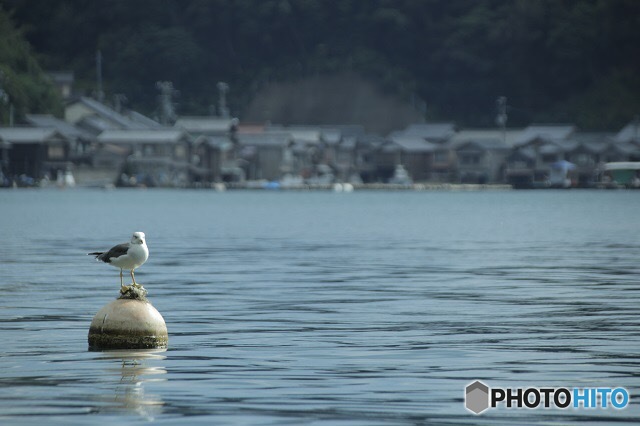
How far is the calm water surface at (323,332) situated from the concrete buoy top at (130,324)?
0.66 ft

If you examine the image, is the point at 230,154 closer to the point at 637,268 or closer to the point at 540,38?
the point at 540,38

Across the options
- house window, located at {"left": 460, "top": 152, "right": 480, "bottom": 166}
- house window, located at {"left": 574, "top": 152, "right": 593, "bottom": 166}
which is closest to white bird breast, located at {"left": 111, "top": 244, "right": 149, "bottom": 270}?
house window, located at {"left": 460, "top": 152, "right": 480, "bottom": 166}

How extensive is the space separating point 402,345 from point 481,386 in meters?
3.91

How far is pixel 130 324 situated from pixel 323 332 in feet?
13.7

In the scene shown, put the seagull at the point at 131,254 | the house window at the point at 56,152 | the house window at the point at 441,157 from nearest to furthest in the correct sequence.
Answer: the seagull at the point at 131,254, the house window at the point at 56,152, the house window at the point at 441,157

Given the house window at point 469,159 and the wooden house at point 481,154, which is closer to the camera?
the wooden house at point 481,154

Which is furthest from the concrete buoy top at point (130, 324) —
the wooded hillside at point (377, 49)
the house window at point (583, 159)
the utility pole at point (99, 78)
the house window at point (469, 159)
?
the utility pole at point (99, 78)

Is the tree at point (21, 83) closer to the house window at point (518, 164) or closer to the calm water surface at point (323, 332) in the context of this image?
the house window at point (518, 164)

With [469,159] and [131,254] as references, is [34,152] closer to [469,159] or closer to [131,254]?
[469,159]

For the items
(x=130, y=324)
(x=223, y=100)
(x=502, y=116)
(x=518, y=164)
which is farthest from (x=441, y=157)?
(x=130, y=324)

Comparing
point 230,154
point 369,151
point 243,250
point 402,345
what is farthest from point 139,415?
point 369,151

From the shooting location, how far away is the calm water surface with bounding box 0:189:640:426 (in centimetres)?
1461

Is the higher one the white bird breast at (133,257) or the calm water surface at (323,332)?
the white bird breast at (133,257)

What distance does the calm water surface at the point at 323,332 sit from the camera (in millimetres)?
14609
